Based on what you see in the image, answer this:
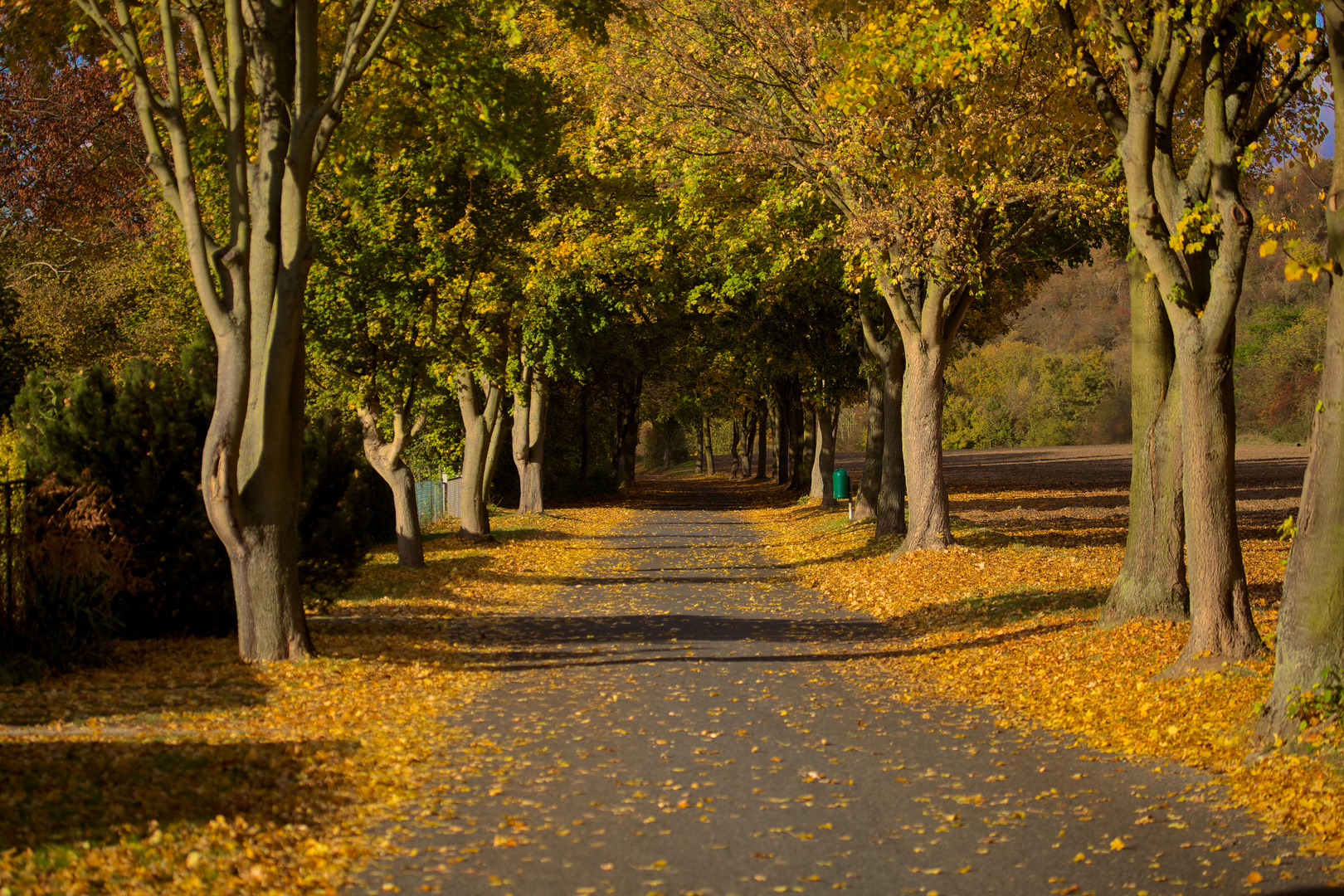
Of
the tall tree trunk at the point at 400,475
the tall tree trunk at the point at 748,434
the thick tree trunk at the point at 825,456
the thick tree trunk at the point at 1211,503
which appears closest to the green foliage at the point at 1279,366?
the tall tree trunk at the point at 748,434

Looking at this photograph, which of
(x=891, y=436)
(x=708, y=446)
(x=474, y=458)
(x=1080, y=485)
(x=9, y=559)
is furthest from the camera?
(x=708, y=446)

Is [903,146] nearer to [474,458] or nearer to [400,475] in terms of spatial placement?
[400,475]

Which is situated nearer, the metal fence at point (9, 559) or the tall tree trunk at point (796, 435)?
the metal fence at point (9, 559)

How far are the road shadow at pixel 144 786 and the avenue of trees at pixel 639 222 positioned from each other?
3.58 metres

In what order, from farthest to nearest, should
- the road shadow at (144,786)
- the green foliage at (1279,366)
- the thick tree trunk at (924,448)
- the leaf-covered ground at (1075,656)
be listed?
the green foliage at (1279,366) < the thick tree trunk at (924,448) < the leaf-covered ground at (1075,656) < the road shadow at (144,786)

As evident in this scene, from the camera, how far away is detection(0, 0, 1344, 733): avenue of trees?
985cm

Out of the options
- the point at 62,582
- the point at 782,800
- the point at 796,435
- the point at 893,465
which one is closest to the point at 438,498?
the point at 796,435

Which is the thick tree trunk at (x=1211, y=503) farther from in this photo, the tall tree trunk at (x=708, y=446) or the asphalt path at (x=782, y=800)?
the tall tree trunk at (x=708, y=446)

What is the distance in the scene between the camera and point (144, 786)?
657 centimetres

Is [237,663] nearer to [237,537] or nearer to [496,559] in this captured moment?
[237,537]

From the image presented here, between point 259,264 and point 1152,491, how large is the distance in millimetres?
8219

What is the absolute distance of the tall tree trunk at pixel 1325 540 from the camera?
7348 mm

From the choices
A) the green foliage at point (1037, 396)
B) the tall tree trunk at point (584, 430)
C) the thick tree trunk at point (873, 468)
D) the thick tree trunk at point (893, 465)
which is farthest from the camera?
the green foliage at point (1037, 396)

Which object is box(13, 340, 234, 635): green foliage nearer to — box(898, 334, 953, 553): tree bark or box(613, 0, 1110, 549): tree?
box(613, 0, 1110, 549): tree
